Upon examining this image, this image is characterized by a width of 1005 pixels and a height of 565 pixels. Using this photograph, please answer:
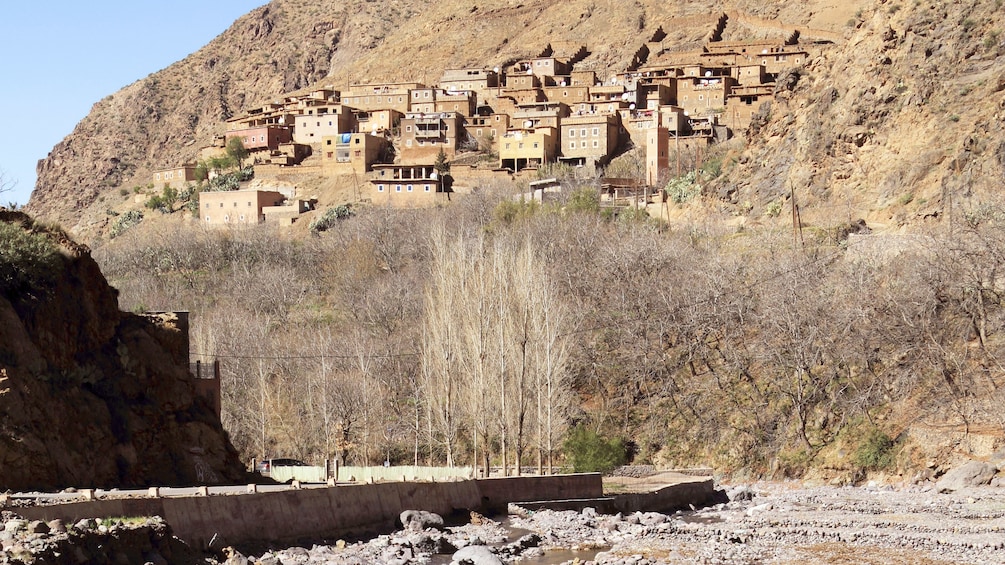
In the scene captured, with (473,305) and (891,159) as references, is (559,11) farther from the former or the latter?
(473,305)

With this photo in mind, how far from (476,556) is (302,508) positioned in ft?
8.83

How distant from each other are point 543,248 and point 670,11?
6450 centimetres

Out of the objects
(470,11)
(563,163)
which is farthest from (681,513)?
(470,11)

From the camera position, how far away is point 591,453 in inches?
1421

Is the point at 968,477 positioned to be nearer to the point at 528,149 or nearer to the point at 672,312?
the point at 672,312

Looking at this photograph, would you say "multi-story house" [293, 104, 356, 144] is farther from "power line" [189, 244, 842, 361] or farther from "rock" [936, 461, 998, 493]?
"rock" [936, 461, 998, 493]

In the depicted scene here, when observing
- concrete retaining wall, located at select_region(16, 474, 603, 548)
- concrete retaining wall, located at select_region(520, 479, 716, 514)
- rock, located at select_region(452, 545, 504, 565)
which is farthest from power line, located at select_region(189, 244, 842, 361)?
rock, located at select_region(452, 545, 504, 565)

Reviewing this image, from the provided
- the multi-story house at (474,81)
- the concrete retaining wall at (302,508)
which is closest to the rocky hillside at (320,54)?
the multi-story house at (474,81)

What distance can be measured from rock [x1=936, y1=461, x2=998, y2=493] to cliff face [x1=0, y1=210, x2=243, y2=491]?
576 inches

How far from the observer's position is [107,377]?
25.1m

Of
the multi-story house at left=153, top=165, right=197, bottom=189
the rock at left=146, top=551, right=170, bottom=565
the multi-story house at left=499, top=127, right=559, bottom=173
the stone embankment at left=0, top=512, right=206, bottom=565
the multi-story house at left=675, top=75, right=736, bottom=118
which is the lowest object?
the rock at left=146, top=551, right=170, bottom=565

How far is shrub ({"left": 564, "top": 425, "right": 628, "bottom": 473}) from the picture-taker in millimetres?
36031

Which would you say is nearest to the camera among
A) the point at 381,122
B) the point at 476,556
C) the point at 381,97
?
the point at 476,556

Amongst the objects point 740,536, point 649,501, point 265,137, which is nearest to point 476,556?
point 740,536
